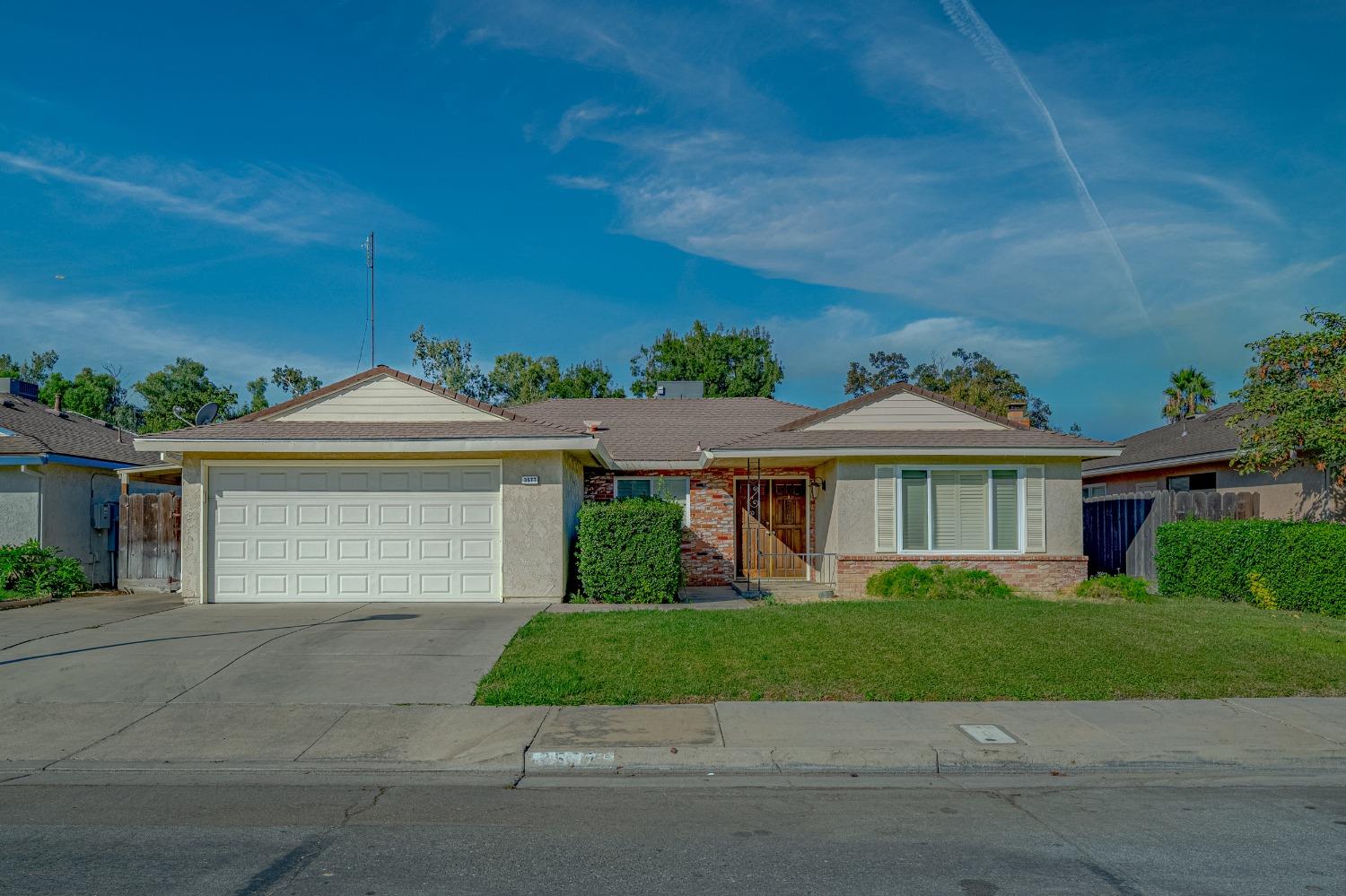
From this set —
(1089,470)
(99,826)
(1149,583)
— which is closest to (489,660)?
(99,826)

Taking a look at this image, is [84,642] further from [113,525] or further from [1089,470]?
[1089,470]

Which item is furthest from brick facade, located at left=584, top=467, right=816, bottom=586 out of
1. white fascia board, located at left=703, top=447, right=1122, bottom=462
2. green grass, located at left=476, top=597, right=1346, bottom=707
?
green grass, located at left=476, top=597, right=1346, bottom=707

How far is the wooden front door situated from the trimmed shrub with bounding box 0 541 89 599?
1261 centimetres

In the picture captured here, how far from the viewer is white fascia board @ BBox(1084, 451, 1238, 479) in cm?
1959

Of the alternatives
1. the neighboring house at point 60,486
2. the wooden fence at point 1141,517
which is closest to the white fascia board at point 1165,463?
the wooden fence at point 1141,517

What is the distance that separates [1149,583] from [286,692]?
15467mm

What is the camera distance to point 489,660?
1042 centimetres

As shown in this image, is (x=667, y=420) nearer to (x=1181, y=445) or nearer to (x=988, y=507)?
(x=988, y=507)

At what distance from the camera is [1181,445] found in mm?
22031

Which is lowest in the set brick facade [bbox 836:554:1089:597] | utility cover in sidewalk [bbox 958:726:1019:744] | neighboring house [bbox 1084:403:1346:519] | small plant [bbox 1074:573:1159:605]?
utility cover in sidewalk [bbox 958:726:1019:744]

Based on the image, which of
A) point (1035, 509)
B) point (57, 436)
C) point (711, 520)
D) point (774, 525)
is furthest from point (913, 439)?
point (57, 436)

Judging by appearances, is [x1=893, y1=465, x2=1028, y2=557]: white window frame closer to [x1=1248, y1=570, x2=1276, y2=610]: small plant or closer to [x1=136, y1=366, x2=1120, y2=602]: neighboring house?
[x1=136, y1=366, x2=1120, y2=602]: neighboring house

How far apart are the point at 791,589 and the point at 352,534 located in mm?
7784

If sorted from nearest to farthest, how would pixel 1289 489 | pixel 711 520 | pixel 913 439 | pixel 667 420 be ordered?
pixel 913 439, pixel 1289 489, pixel 711 520, pixel 667 420
